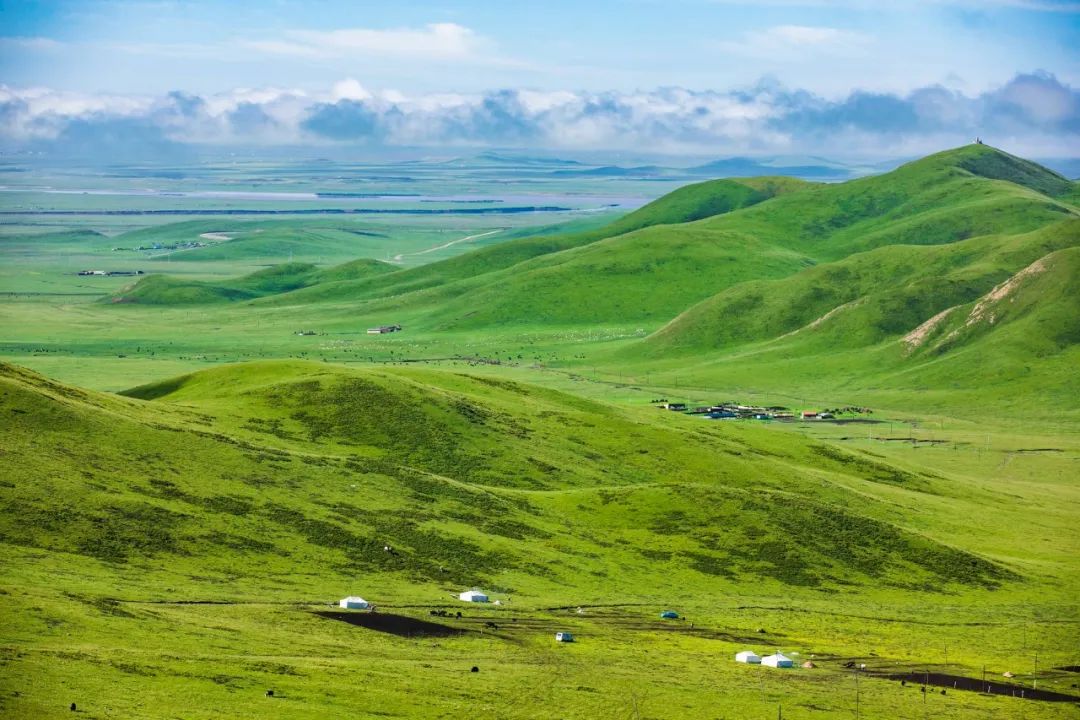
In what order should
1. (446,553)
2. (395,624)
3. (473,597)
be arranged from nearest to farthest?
(395,624)
(473,597)
(446,553)

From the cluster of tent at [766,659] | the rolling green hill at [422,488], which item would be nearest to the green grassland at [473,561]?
the rolling green hill at [422,488]

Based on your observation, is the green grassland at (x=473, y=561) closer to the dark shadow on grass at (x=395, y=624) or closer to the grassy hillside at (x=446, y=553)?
the grassy hillside at (x=446, y=553)

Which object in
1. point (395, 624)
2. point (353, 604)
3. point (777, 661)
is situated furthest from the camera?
point (353, 604)

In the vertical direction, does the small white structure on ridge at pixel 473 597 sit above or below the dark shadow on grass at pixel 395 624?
below

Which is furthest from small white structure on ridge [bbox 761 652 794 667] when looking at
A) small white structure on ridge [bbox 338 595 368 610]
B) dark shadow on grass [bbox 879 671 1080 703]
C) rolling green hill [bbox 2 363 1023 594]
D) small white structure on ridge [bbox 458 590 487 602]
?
small white structure on ridge [bbox 338 595 368 610]

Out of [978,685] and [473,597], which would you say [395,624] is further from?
[978,685]

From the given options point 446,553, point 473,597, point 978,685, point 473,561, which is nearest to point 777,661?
point 978,685

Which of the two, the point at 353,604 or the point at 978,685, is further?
the point at 353,604

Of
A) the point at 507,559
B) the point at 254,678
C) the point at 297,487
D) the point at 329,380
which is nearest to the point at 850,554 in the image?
the point at 507,559

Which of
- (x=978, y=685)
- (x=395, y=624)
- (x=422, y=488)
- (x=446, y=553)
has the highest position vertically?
(x=422, y=488)
